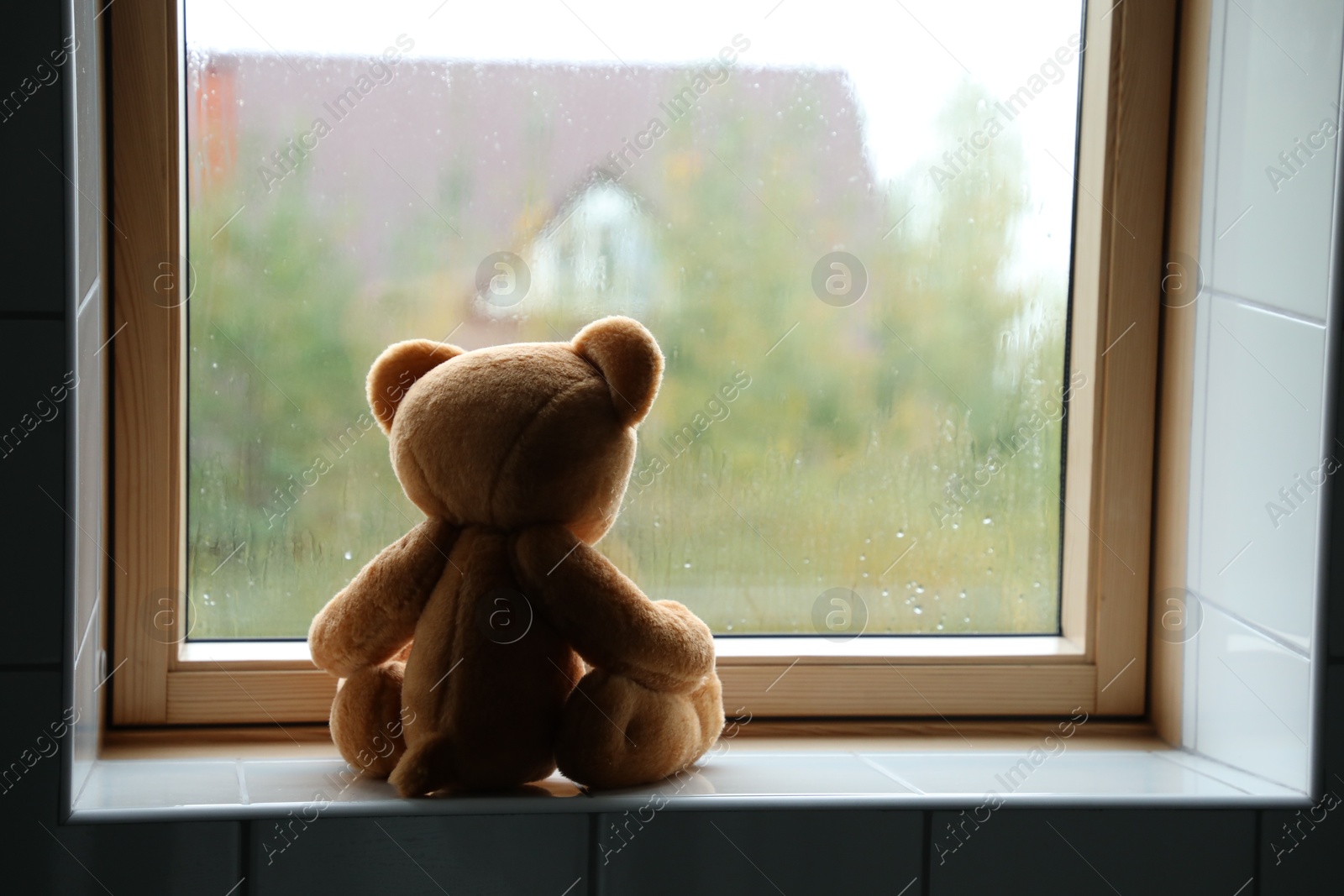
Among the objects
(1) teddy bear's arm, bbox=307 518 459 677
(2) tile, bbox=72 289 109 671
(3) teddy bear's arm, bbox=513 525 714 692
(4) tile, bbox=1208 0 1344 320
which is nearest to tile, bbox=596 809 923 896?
(3) teddy bear's arm, bbox=513 525 714 692

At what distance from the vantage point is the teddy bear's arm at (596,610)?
879 mm

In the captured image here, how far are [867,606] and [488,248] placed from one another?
19.9 inches

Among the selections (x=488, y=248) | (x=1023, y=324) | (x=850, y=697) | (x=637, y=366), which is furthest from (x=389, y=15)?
(x=850, y=697)

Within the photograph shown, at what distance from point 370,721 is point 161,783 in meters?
0.17

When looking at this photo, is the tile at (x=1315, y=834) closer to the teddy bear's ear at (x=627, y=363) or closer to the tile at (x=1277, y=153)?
the tile at (x=1277, y=153)

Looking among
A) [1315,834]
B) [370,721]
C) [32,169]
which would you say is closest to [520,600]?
[370,721]

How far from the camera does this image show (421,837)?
864 millimetres

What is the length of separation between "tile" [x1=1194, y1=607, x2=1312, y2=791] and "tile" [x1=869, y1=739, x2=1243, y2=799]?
4cm

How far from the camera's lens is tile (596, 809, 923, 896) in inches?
34.9

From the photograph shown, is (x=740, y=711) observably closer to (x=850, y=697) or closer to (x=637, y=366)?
(x=850, y=697)

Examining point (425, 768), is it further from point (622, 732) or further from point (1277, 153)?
point (1277, 153)

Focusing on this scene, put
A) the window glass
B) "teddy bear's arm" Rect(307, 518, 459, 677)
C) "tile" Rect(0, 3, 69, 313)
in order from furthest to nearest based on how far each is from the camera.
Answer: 1. the window glass
2. "teddy bear's arm" Rect(307, 518, 459, 677)
3. "tile" Rect(0, 3, 69, 313)

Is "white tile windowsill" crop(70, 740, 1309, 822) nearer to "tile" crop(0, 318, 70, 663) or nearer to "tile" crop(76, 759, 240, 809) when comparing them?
"tile" crop(76, 759, 240, 809)

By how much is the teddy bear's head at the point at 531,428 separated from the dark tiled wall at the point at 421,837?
242 millimetres
